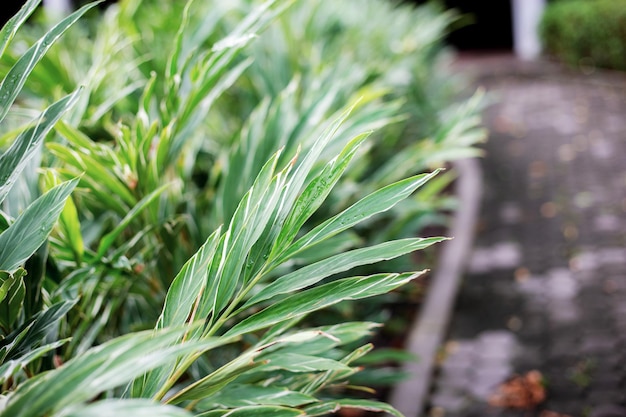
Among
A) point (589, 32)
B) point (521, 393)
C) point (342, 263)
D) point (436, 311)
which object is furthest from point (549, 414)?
point (589, 32)

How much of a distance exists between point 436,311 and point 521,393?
3.03 feet

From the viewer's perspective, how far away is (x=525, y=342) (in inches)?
146

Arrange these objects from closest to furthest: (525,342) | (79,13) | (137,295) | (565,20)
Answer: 1. (79,13)
2. (137,295)
3. (525,342)
4. (565,20)

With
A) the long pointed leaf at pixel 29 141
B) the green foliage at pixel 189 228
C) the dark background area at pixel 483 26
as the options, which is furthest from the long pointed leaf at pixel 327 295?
the dark background area at pixel 483 26

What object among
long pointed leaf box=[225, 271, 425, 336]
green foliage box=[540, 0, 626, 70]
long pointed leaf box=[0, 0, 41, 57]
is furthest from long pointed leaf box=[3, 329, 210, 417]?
green foliage box=[540, 0, 626, 70]

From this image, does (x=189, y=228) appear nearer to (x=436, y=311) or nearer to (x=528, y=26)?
(x=436, y=311)

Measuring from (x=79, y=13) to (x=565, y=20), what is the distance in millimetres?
11822

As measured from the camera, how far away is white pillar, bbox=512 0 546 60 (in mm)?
13836

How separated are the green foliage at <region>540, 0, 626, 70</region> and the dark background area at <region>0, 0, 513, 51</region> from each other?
216 inches

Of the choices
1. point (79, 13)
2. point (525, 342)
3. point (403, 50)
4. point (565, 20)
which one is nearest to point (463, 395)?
point (525, 342)

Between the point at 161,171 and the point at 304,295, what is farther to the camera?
the point at 161,171

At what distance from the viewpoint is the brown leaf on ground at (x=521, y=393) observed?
3131mm

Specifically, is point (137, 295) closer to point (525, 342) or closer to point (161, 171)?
point (161, 171)

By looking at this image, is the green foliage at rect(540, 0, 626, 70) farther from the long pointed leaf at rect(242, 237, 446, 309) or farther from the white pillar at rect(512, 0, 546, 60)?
the long pointed leaf at rect(242, 237, 446, 309)
